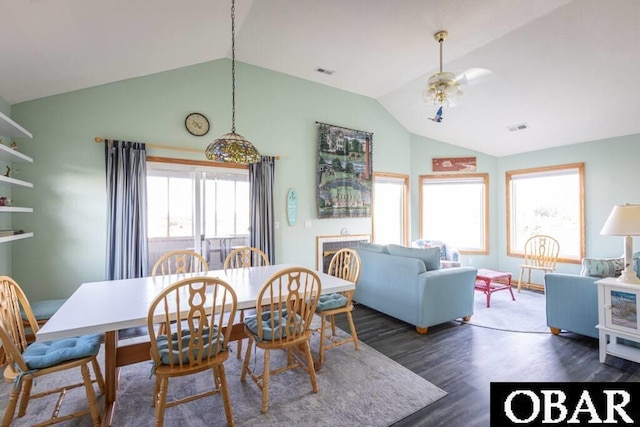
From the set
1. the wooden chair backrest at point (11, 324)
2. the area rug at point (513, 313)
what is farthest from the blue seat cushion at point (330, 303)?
the wooden chair backrest at point (11, 324)

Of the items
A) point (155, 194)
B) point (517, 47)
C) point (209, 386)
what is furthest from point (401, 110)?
point (209, 386)

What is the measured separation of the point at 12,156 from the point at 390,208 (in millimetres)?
5397

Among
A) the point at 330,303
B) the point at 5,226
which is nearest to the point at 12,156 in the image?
the point at 5,226

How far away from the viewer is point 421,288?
10.8 feet

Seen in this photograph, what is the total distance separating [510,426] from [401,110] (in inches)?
196

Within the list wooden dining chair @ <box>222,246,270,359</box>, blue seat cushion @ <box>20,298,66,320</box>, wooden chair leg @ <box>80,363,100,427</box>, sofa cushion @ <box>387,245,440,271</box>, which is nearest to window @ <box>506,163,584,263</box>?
sofa cushion @ <box>387,245,440,271</box>

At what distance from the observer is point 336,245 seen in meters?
5.27

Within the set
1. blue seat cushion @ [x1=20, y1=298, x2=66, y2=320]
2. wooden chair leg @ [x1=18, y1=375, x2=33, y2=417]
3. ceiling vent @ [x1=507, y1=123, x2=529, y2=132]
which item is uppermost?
ceiling vent @ [x1=507, y1=123, x2=529, y2=132]

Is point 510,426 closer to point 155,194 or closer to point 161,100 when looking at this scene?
point 155,194

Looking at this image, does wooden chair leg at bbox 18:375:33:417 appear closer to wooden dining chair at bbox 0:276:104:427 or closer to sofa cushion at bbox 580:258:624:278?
wooden dining chair at bbox 0:276:104:427

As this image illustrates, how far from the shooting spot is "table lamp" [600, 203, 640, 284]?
260 cm

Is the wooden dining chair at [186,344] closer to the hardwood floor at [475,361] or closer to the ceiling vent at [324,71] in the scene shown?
the hardwood floor at [475,361]

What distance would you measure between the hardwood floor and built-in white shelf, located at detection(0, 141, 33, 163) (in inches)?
143

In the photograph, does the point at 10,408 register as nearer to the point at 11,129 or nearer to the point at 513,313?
the point at 11,129
